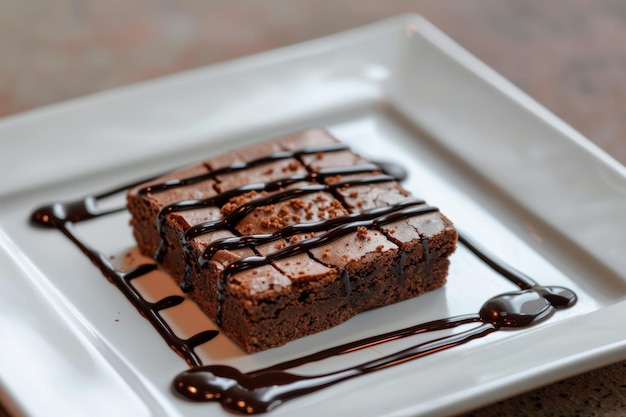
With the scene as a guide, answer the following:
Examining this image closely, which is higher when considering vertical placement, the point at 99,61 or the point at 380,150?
the point at 99,61

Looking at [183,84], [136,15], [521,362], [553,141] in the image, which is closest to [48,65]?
[136,15]

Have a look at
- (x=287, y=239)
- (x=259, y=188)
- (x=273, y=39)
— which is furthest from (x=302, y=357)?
(x=273, y=39)

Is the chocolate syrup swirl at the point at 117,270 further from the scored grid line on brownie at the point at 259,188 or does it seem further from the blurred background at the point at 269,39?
the blurred background at the point at 269,39

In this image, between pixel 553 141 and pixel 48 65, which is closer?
pixel 553 141

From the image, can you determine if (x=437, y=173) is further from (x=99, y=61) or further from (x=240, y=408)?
(x=99, y=61)

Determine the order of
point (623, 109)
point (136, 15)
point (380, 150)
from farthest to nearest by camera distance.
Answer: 1. point (136, 15)
2. point (623, 109)
3. point (380, 150)

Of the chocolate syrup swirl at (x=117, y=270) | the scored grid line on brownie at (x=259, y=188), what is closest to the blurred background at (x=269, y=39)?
the chocolate syrup swirl at (x=117, y=270)
